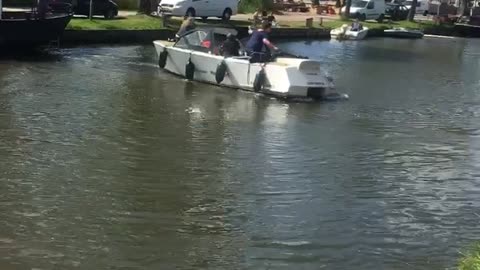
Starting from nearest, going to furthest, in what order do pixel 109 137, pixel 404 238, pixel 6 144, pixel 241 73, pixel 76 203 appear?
pixel 404 238, pixel 76 203, pixel 6 144, pixel 109 137, pixel 241 73

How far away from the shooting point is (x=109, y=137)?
46.5ft

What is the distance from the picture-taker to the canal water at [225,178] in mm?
8867

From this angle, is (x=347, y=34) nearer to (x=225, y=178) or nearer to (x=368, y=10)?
(x=368, y=10)

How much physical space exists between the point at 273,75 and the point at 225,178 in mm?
7921

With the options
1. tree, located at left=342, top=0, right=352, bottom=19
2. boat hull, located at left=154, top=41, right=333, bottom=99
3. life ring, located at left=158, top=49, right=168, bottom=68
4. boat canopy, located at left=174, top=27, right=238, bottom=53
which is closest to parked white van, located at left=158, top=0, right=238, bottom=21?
tree, located at left=342, top=0, right=352, bottom=19

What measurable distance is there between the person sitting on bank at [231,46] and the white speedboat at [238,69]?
15 cm

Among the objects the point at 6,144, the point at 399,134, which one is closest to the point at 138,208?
the point at 6,144

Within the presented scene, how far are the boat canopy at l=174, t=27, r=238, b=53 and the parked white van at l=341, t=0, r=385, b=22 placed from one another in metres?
34.2

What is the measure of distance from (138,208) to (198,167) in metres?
2.38

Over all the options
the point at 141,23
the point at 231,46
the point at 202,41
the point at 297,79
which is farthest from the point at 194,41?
the point at 141,23

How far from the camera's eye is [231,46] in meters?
20.8

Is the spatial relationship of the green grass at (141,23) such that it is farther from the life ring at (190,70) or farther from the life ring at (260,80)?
the life ring at (260,80)

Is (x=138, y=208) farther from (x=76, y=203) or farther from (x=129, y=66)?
(x=129, y=66)

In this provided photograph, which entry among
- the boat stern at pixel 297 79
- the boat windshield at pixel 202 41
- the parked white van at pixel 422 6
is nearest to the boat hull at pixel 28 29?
the boat windshield at pixel 202 41
